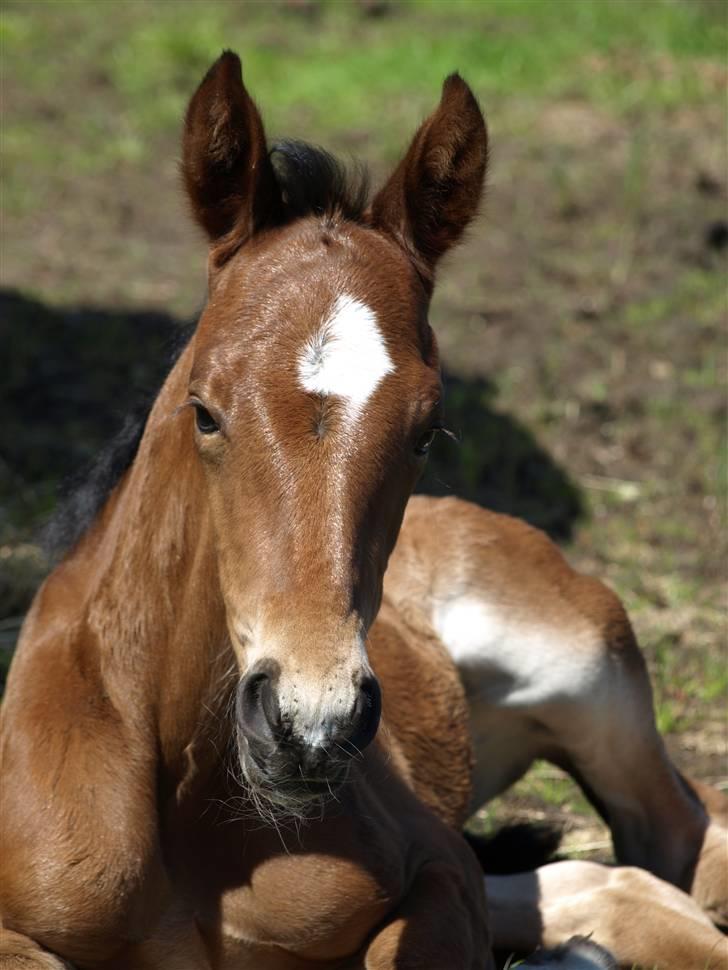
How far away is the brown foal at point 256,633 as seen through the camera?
8.38 ft

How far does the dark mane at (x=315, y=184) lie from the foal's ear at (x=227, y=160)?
0.04m

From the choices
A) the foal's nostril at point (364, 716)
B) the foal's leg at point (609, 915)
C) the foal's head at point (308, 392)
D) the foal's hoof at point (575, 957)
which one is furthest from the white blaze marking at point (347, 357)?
the foal's leg at point (609, 915)

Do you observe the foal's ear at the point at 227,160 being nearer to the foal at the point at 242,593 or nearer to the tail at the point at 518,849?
the foal at the point at 242,593

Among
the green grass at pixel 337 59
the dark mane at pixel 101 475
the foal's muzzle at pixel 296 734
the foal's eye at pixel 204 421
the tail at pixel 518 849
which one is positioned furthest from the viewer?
the green grass at pixel 337 59

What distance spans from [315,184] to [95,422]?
3.84m

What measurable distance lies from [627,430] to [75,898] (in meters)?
4.67

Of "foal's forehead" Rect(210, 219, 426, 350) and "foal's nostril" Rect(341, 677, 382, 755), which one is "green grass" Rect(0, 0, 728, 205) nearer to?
"foal's forehead" Rect(210, 219, 426, 350)

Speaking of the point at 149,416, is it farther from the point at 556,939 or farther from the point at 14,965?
the point at 556,939

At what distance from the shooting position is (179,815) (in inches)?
123

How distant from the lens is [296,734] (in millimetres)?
2383

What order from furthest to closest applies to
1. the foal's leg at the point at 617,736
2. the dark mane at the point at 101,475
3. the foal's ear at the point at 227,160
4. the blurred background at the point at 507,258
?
the blurred background at the point at 507,258, the foal's leg at the point at 617,736, the dark mane at the point at 101,475, the foal's ear at the point at 227,160

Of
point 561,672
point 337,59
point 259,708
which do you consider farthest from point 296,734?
point 337,59

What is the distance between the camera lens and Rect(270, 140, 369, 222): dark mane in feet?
9.95

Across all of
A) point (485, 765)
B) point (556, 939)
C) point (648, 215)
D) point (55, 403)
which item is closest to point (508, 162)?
point (648, 215)
